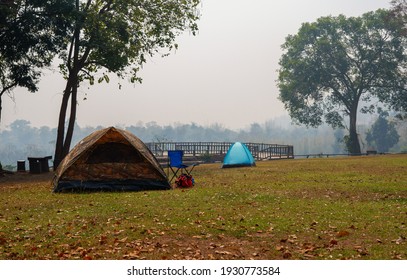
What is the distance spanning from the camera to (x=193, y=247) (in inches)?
313

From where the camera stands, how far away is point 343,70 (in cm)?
5700

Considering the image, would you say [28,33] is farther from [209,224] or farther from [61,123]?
[209,224]

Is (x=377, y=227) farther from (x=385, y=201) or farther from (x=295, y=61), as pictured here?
(x=295, y=61)

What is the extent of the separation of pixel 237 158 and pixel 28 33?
1428 centimetres

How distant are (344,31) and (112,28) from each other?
3764 centimetres

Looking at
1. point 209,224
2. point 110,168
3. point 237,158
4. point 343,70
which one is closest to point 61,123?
point 237,158

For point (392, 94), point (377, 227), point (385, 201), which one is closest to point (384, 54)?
point (392, 94)

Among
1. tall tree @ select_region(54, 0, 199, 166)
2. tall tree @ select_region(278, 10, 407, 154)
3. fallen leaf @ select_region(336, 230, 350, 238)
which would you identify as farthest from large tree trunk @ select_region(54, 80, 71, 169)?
tall tree @ select_region(278, 10, 407, 154)

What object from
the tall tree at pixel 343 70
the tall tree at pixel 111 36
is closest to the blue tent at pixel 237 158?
the tall tree at pixel 111 36

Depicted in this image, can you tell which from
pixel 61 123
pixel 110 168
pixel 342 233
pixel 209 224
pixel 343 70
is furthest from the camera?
pixel 343 70

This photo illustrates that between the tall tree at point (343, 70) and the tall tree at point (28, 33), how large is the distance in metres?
36.5

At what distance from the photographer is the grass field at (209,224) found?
25.4 feet

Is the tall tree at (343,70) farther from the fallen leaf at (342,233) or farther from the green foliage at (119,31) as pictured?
the fallen leaf at (342,233)

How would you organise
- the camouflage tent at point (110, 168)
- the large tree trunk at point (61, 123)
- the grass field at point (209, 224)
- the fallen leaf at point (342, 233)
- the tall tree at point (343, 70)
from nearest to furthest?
the grass field at point (209, 224), the fallen leaf at point (342, 233), the camouflage tent at point (110, 168), the large tree trunk at point (61, 123), the tall tree at point (343, 70)
